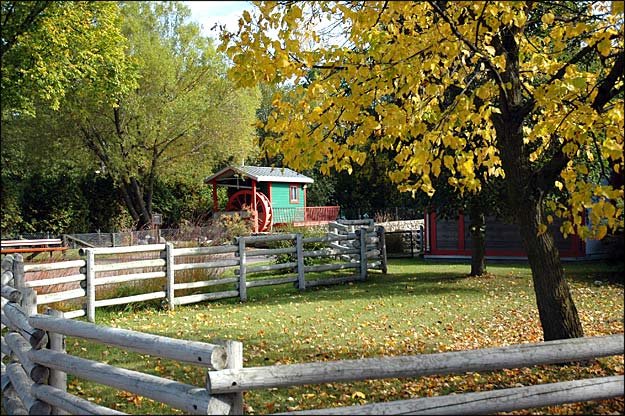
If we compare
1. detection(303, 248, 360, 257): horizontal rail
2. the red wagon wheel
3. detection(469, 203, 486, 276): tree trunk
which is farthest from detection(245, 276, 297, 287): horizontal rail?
the red wagon wheel

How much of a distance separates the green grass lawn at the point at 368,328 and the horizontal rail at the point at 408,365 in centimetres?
72

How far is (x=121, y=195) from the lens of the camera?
34406 mm

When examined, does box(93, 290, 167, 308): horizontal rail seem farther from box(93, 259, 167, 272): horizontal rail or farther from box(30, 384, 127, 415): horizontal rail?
box(30, 384, 127, 415): horizontal rail

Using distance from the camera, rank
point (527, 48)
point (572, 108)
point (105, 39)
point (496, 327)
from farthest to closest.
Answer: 1. point (105, 39)
2. point (496, 327)
3. point (527, 48)
4. point (572, 108)

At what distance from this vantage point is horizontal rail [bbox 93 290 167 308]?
35.3 ft

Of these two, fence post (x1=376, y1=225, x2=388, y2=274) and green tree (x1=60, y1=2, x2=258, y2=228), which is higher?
green tree (x1=60, y1=2, x2=258, y2=228)

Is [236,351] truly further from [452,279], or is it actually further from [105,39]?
[105,39]

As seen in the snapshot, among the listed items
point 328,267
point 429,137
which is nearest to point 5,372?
point 429,137

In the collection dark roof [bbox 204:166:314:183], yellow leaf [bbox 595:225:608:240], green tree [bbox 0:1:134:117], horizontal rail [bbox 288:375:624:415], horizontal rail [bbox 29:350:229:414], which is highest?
green tree [bbox 0:1:134:117]

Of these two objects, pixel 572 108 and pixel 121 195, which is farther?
pixel 121 195

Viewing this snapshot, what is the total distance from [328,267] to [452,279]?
3.12m

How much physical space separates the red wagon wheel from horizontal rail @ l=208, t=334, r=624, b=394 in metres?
30.1

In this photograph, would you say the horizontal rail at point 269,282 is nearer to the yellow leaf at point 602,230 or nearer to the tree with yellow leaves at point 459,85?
the tree with yellow leaves at point 459,85

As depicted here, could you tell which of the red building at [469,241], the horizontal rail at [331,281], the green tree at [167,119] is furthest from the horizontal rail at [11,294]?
the green tree at [167,119]
